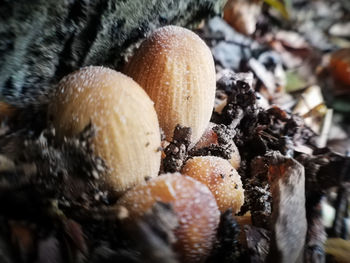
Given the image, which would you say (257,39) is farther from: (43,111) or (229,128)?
(43,111)

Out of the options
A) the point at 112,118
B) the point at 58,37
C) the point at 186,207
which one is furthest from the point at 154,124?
the point at 58,37

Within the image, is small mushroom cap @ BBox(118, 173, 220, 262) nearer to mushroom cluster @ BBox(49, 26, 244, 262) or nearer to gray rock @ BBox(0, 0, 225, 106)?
mushroom cluster @ BBox(49, 26, 244, 262)

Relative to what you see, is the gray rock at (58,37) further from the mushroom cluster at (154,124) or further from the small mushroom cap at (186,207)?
the small mushroom cap at (186,207)

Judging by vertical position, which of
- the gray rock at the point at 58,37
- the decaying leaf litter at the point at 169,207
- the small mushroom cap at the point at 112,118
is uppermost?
the gray rock at the point at 58,37

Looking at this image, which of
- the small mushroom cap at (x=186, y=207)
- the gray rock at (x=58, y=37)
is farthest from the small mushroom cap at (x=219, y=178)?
the gray rock at (x=58, y=37)

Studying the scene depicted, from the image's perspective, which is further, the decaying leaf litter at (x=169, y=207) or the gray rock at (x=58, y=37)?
the gray rock at (x=58, y=37)

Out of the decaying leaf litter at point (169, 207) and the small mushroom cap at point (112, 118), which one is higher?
the small mushroom cap at point (112, 118)

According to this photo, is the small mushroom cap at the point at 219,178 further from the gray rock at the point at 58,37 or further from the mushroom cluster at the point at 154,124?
the gray rock at the point at 58,37
